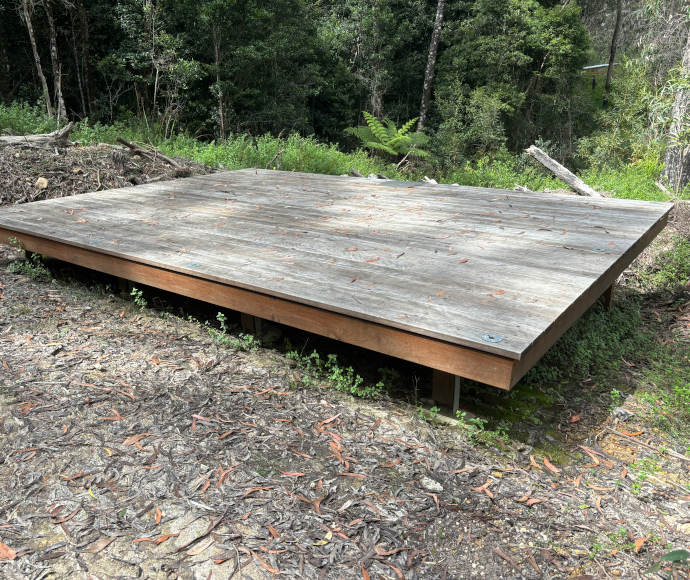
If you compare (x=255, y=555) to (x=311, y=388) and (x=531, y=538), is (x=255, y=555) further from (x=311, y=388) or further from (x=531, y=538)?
(x=311, y=388)

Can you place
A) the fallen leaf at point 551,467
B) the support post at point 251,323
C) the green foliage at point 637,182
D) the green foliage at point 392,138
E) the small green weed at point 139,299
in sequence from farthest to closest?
the green foliage at point 392,138 → the green foliage at point 637,182 → the small green weed at point 139,299 → the support post at point 251,323 → the fallen leaf at point 551,467

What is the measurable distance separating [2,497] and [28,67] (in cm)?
1095

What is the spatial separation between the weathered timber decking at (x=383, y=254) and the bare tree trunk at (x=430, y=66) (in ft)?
33.5

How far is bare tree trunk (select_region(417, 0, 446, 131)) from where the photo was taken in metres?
13.1

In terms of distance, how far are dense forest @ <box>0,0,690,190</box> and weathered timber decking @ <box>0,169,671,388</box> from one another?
5.32 metres

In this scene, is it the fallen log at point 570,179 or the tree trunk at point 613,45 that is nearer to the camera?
the fallen log at point 570,179

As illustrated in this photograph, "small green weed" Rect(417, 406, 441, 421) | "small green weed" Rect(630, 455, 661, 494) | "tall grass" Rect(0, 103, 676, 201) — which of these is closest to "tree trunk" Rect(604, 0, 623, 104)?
"tall grass" Rect(0, 103, 676, 201)

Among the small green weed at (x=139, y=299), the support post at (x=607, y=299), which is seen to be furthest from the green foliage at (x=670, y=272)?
the small green weed at (x=139, y=299)

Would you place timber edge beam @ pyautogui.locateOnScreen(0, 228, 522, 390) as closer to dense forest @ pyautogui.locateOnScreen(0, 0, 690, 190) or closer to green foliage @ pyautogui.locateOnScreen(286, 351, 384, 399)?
green foliage @ pyautogui.locateOnScreen(286, 351, 384, 399)

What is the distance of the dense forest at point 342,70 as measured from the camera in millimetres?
9977

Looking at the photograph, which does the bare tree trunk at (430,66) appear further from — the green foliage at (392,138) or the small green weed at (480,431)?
the small green weed at (480,431)

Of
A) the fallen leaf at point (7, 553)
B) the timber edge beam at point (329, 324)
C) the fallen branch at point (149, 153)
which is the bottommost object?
the fallen leaf at point (7, 553)

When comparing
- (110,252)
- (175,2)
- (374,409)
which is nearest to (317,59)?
(175,2)

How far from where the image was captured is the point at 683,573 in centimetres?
150
